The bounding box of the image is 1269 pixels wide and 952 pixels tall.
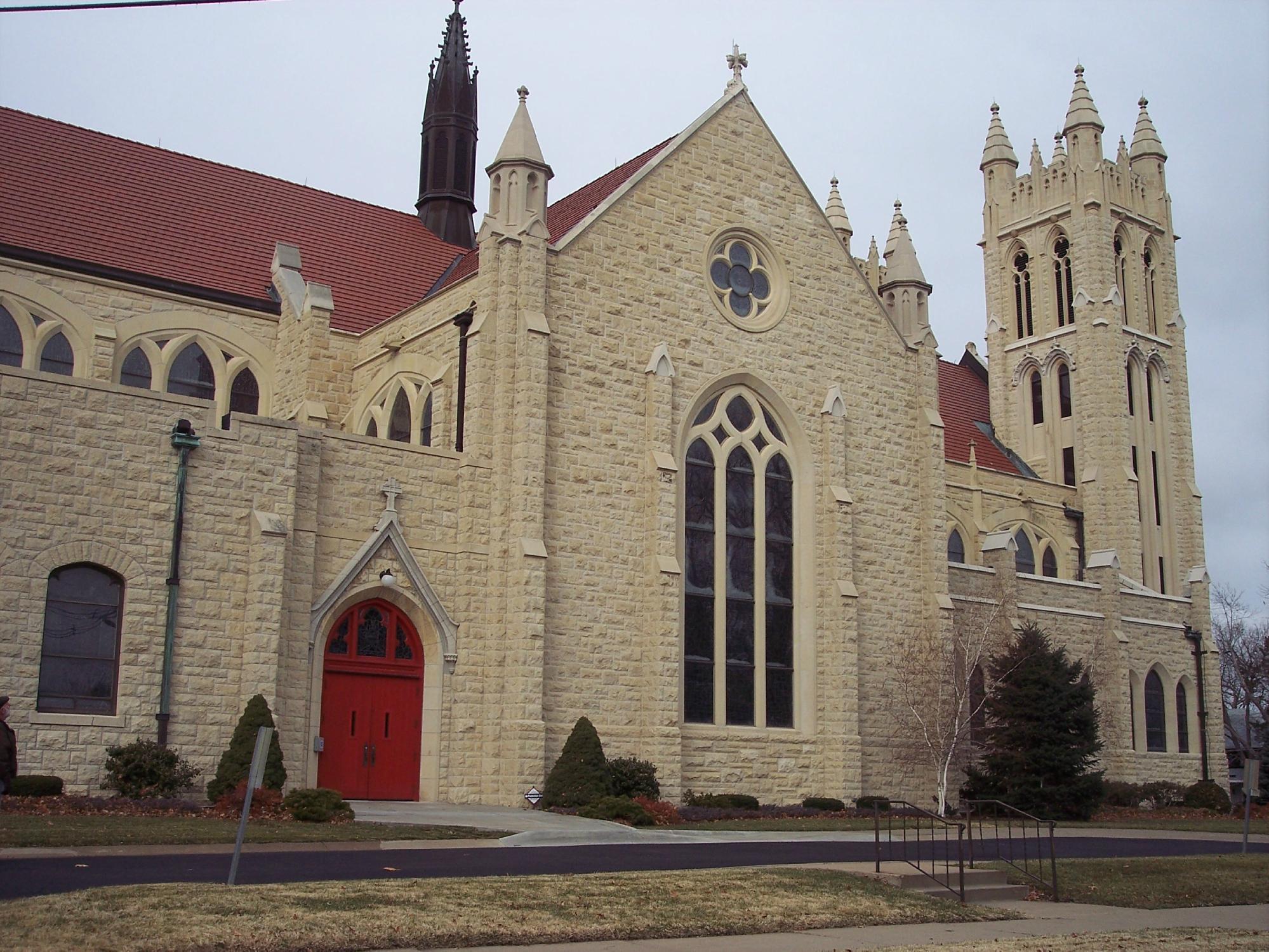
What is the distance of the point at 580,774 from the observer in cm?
2444

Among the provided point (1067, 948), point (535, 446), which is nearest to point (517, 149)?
point (535, 446)

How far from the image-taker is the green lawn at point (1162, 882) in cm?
1588

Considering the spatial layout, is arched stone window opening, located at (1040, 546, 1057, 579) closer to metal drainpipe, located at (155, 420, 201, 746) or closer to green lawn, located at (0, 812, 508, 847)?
green lawn, located at (0, 812, 508, 847)

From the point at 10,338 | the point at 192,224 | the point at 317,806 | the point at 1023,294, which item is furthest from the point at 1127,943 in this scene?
the point at 1023,294

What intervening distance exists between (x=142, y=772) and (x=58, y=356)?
10.2m

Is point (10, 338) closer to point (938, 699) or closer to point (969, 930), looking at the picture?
point (938, 699)

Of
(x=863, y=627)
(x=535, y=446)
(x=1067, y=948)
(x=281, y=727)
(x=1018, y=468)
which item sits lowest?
(x=1067, y=948)

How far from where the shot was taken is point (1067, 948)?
11.6m

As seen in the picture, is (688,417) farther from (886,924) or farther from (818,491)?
(886,924)

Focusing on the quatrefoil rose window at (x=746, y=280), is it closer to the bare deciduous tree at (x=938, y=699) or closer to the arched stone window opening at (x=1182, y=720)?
the bare deciduous tree at (x=938, y=699)

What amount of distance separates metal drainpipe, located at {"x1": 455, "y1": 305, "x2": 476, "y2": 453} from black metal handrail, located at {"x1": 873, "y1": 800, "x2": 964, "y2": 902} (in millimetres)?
10448

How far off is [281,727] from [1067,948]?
14590mm

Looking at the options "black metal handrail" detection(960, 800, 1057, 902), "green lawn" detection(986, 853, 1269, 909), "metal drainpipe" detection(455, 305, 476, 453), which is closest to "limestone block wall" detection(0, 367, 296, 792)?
"metal drainpipe" detection(455, 305, 476, 453)

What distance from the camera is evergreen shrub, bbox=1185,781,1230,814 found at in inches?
1425
